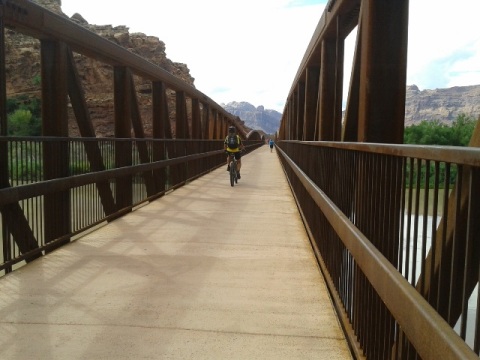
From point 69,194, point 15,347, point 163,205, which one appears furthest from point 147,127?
point 15,347

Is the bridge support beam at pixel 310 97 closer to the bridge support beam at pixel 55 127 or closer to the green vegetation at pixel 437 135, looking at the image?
the bridge support beam at pixel 55 127

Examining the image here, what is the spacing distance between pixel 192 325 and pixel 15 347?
1.18 meters

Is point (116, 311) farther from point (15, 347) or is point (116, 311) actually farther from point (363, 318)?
point (363, 318)

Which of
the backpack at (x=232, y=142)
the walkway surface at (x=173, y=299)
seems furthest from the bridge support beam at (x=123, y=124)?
the backpack at (x=232, y=142)

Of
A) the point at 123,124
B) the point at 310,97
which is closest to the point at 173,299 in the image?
the point at 123,124

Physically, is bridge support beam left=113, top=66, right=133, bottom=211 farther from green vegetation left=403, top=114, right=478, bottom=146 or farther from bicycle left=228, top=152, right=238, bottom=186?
green vegetation left=403, top=114, right=478, bottom=146

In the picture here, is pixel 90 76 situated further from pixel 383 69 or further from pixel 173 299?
pixel 383 69

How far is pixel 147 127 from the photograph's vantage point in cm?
5391

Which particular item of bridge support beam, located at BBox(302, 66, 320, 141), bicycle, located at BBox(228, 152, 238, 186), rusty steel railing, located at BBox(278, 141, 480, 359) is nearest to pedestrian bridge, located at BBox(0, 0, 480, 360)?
rusty steel railing, located at BBox(278, 141, 480, 359)

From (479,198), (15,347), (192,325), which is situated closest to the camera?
(479,198)

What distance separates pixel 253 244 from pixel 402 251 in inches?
174

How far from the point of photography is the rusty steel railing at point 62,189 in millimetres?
5383

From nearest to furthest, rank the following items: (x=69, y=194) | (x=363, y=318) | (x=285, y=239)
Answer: (x=363, y=318)
(x=69, y=194)
(x=285, y=239)

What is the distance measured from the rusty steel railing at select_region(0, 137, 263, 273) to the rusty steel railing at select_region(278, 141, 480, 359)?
3.04 m
